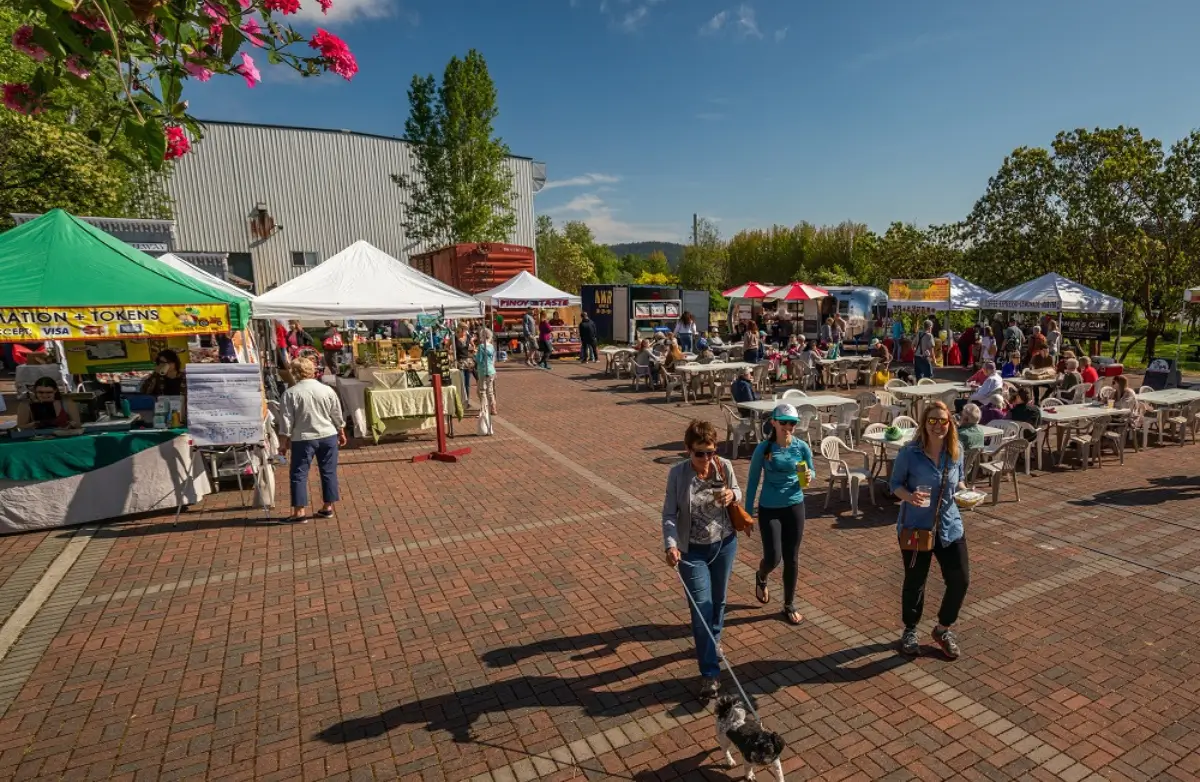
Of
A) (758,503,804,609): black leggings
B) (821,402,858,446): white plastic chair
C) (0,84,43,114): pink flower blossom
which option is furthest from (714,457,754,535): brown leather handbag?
(821,402,858,446): white plastic chair

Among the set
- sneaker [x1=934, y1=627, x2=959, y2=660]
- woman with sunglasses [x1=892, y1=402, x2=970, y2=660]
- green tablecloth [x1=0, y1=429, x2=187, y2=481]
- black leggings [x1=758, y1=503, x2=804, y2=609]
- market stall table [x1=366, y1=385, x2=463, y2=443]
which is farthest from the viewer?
market stall table [x1=366, y1=385, x2=463, y2=443]

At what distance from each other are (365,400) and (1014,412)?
32.0 feet

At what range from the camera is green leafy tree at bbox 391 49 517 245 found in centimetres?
3100

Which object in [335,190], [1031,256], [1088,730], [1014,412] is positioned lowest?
[1088,730]

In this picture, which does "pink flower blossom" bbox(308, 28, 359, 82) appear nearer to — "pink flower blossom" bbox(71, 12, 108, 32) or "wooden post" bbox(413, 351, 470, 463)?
"pink flower blossom" bbox(71, 12, 108, 32)

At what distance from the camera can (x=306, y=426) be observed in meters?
6.89

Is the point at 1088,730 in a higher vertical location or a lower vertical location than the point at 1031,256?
lower

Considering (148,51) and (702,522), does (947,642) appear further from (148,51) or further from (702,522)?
(148,51)

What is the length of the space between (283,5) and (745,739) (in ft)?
13.7

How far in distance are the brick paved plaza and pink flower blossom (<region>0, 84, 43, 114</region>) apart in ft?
11.3

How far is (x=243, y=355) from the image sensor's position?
10.0m

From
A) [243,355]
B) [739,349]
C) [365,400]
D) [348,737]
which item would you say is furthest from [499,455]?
[739,349]

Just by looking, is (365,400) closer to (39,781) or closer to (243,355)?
(243,355)

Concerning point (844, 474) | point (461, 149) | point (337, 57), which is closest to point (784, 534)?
point (844, 474)
